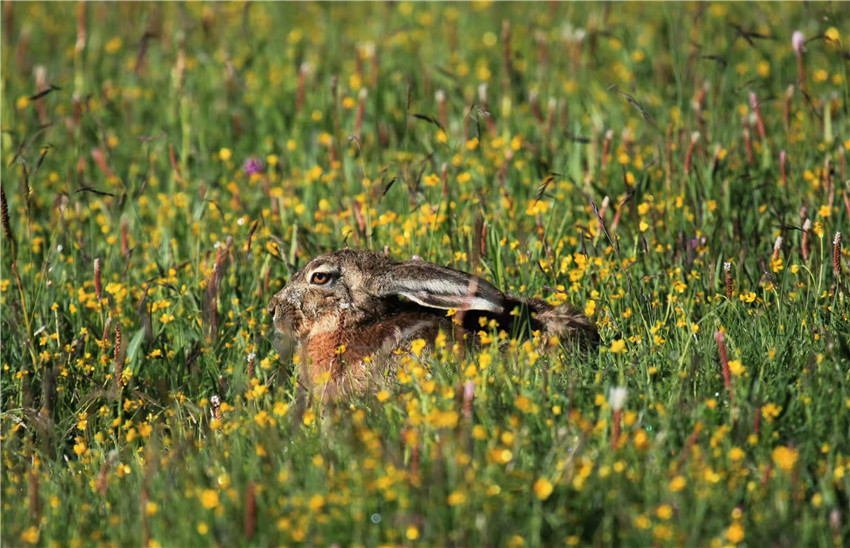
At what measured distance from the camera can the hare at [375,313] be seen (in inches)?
221

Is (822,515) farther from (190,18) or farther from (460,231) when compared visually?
(190,18)

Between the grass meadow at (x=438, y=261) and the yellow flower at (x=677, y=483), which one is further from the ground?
the yellow flower at (x=677, y=483)

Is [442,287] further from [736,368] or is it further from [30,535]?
[30,535]

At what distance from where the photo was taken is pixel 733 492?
3977 mm

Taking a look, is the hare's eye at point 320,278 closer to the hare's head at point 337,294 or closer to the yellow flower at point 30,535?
the hare's head at point 337,294

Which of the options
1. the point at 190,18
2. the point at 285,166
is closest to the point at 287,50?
the point at 190,18

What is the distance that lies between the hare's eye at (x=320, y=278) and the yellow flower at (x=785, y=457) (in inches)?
123

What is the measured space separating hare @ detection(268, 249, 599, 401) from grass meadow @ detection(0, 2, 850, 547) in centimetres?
21

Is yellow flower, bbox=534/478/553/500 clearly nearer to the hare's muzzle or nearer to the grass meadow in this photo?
the grass meadow

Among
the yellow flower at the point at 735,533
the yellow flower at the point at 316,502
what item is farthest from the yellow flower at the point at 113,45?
the yellow flower at the point at 735,533

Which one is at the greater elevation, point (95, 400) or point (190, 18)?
point (190, 18)

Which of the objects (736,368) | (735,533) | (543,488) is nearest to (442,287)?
(736,368)

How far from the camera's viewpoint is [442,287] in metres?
5.71

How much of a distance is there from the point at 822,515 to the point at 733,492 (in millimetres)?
296
